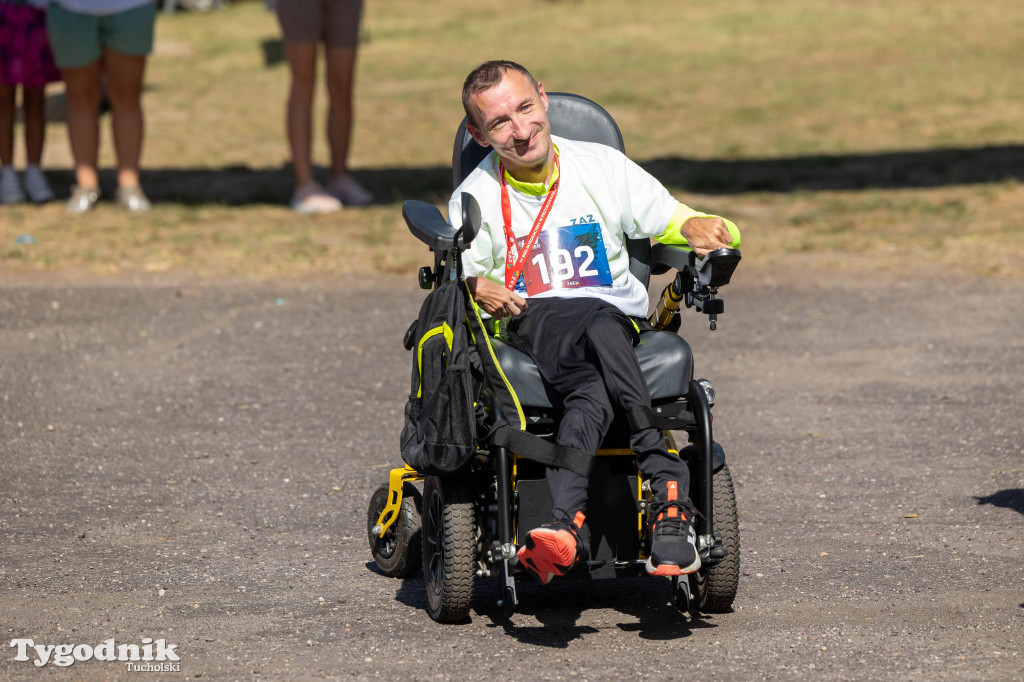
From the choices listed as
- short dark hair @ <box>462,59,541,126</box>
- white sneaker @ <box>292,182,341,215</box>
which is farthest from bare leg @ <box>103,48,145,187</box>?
short dark hair @ <box>462,59,541,126</box>

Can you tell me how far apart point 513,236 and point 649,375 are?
0.66 meters

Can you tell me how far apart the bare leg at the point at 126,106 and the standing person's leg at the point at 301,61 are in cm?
115

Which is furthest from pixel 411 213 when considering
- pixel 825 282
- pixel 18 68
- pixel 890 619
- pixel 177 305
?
pixel 18 68

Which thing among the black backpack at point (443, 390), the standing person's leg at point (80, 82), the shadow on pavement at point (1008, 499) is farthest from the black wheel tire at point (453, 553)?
the standing person's leg at point (80, 82)

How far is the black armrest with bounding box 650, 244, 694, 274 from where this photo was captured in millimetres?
4395

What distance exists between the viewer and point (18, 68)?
35.5 ft

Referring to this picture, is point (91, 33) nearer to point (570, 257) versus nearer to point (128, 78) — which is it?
point (128, 78)

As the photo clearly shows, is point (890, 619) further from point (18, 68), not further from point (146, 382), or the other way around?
point (18, 68)

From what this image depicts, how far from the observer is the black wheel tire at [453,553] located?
13.3 ft

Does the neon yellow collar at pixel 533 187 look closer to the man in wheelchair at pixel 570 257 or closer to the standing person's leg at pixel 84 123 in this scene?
the man in wheelchair at pixel 570 257

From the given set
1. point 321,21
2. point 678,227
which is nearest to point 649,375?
point 678,227

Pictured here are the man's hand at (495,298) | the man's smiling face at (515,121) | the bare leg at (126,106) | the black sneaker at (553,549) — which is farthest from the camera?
the bare leg at (126,106)

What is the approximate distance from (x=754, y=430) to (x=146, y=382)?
311 cm

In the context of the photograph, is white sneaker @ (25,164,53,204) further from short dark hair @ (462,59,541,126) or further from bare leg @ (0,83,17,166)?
short dark hair @ (462,59,541,126)
